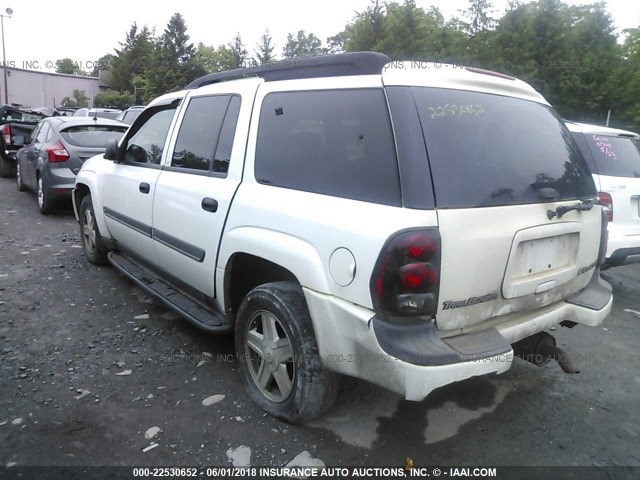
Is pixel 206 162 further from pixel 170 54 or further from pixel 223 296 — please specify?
pixel 170 54

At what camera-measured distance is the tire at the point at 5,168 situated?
39.4 feet

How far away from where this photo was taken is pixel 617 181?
16.5 feet

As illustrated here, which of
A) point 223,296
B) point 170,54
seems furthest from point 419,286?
point 170,54

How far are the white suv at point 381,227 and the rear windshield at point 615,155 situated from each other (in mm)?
2526

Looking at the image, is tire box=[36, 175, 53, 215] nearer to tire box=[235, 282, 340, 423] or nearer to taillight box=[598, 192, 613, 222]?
tire box=[235, 282, 340, 423]

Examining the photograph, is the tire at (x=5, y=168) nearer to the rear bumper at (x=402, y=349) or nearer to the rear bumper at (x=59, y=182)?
the rear bumper at (x=59, y=182)

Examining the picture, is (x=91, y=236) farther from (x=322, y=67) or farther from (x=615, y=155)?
(x=615, y=155)

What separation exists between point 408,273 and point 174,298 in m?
2.20

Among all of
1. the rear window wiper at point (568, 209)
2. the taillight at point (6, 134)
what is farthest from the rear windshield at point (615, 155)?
the taillight at point (6, 134)

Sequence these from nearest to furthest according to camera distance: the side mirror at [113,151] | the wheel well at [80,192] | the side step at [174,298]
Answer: the side step at [174,298] < the side mirror at [113,151] < the wheel well at [80,192]

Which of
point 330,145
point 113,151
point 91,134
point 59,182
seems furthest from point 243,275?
point 91,134

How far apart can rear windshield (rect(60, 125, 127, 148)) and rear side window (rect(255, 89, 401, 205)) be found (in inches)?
235

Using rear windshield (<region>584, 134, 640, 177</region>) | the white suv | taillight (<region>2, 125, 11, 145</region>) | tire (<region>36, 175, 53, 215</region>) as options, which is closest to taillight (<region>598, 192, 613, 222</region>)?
rear windshield (<region>584, 134, 640, 177</region>)

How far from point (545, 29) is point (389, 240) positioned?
29265 millimetres
